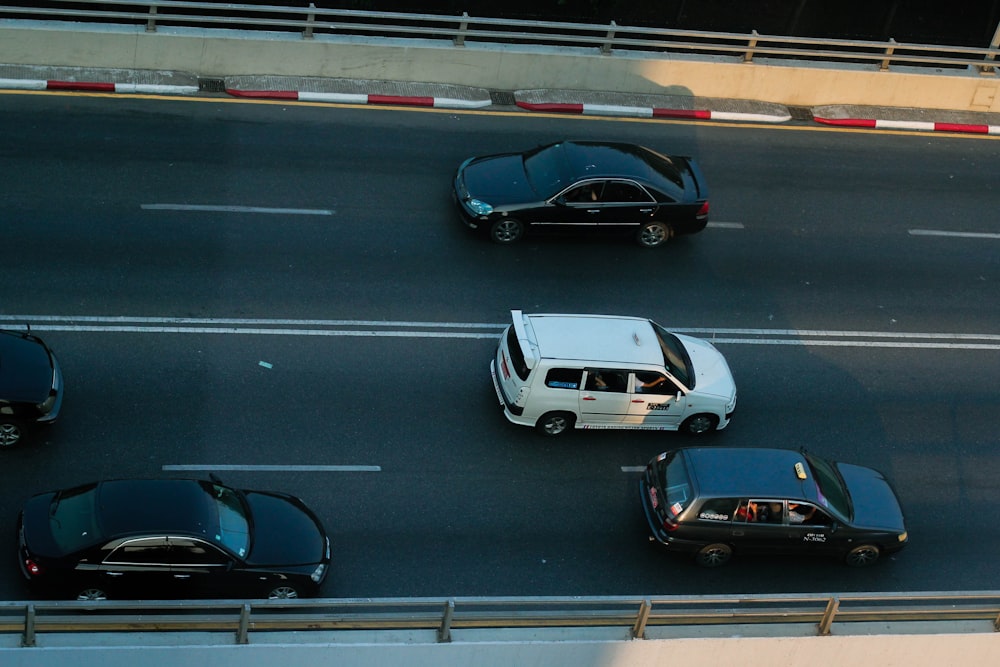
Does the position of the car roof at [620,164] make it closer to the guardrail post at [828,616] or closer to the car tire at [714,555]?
the car tire at [714,555]

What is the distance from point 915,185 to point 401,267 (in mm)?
10501

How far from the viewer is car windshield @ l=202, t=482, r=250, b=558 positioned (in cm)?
1316

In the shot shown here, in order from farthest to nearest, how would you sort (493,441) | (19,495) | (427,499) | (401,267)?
(401,267), (493,441), (427,499), (19,495)

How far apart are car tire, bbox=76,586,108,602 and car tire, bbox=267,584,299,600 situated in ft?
5.81

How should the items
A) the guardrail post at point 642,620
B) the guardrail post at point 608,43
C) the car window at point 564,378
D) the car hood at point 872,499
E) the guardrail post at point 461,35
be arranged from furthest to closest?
1. the guardrail post at point 608,43
2. the guardrail post at point 461,35
3. the car window at point 564,378
4. the car hood at point 872,499
5. the guardrail post at point 642,620

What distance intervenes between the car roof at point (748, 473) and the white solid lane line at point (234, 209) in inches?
309

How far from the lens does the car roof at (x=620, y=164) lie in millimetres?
19484

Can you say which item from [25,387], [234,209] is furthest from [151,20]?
[25,387]

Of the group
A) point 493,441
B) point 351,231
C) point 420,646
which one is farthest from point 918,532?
point 351,231

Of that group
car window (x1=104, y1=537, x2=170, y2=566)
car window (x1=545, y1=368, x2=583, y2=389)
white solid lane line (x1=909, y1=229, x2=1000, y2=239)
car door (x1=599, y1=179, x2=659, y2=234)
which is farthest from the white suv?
white solid lane line (x1=909, y1=229, x2=1000, y2=239)

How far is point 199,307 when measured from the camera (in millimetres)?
17375

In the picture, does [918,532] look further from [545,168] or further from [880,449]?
[545,168]

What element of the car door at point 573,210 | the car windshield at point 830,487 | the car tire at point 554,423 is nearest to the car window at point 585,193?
the car door at point 573,210

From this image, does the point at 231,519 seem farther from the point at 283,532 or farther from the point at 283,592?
the point at 283,592
